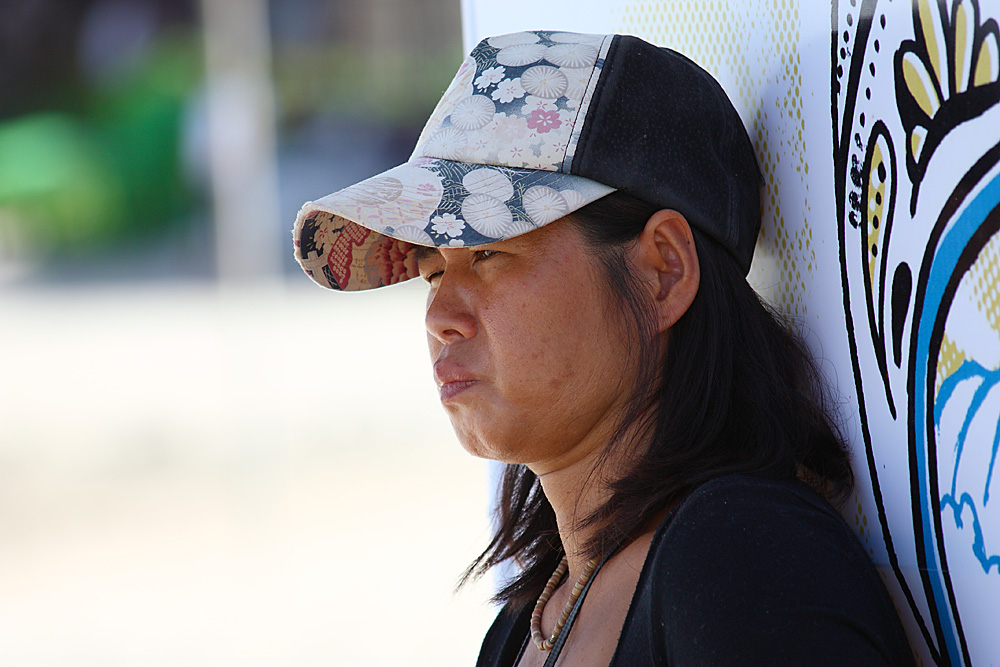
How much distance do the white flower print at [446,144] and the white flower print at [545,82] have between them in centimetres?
9

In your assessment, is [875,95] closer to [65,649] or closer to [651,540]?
[651,540]

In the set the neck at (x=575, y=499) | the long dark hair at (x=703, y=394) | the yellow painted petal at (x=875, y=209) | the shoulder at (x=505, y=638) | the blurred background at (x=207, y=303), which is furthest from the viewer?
the blurred background at (x=207, y=303)

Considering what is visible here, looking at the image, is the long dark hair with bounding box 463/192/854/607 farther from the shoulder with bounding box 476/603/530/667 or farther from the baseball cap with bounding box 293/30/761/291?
the shoulder with bounding box 476/603/530/667

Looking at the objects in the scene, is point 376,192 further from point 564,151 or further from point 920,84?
point 920,84

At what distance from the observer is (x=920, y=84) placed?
0.89 metres

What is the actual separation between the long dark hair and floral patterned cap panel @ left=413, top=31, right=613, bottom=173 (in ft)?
0.30

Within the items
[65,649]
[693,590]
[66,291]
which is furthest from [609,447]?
[66,291]

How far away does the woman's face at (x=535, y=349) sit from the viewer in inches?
45.3

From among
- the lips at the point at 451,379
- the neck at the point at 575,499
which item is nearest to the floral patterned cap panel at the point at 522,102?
the lips at the point at 451,379

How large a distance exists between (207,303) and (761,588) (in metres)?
8.22

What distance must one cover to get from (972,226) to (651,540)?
420mm

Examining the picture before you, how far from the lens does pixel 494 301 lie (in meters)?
1.17

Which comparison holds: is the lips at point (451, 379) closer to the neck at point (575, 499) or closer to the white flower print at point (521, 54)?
the neck at point (575, 499)

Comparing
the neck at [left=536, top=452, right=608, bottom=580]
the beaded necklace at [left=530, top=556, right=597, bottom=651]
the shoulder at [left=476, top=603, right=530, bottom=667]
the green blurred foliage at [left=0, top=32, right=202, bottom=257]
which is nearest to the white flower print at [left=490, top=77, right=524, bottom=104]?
the neck at [left=536, top=452, right=608, bottom=580]
